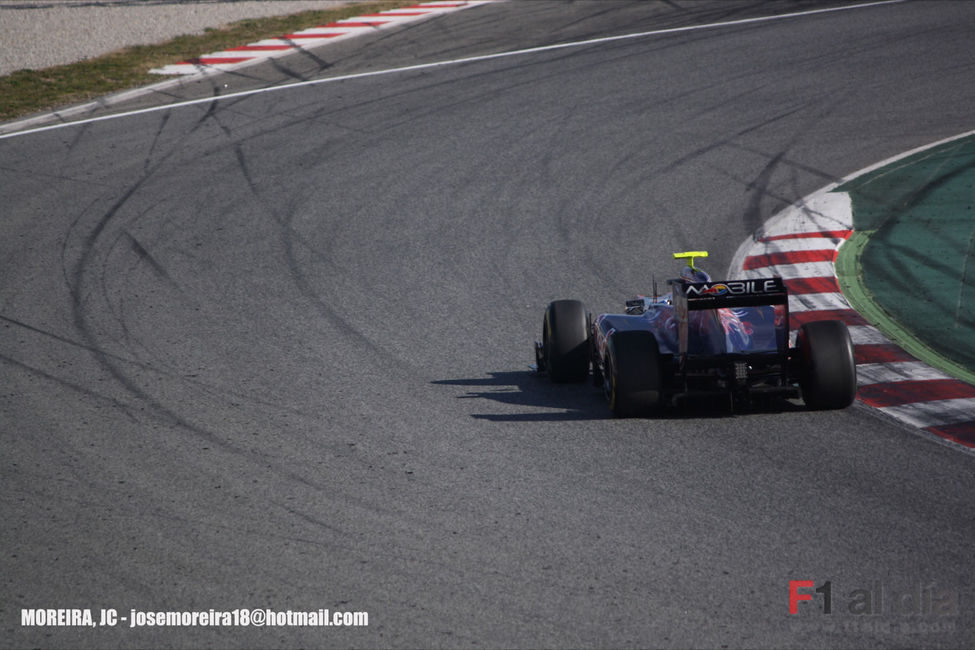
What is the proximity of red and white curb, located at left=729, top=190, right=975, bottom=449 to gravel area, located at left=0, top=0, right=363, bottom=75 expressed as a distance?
1472 centimetres

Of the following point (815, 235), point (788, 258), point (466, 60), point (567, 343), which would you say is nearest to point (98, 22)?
point (466, 60)

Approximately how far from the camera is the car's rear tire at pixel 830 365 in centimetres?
829

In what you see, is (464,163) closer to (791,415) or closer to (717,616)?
(791,415)

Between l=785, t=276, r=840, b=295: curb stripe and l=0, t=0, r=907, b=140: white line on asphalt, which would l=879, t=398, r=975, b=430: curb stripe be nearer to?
l=785, t=276, r=840, b=295: curb stripe

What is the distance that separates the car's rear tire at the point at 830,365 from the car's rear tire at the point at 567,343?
1894 millimetres

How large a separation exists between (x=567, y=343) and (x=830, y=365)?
84.8 inches

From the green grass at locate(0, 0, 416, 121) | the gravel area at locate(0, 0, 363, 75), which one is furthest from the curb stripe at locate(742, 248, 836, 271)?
the gravel area at locate(0, 0, 363, 75)

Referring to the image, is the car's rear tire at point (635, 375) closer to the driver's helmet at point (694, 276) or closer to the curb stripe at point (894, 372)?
the driver's helmet at point (694, 276)

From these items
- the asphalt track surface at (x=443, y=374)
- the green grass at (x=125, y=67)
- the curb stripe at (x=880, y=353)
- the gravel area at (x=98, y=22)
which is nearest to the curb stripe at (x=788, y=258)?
the asphalt track surface at (x=443, y=374)

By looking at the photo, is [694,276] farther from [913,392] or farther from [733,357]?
[913,392]

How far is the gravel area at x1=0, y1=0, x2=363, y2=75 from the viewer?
870 inches

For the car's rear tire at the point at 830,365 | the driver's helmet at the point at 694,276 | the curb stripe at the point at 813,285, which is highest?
the driver's helmet at the point at 694,276

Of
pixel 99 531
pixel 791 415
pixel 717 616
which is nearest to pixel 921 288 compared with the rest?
pixel 791 415

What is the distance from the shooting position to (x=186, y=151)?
17000mm
